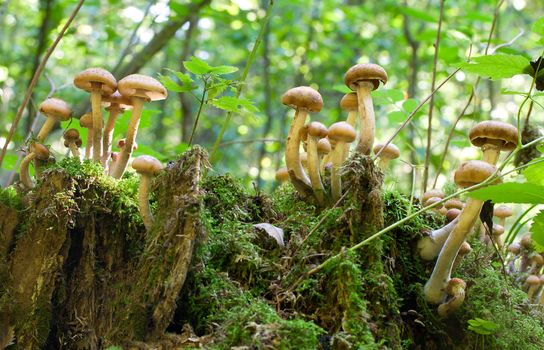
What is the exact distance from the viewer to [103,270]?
2.99 m

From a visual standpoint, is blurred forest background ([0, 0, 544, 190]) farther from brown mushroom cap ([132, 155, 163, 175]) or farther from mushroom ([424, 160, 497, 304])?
mushroom ([424, 160, 497, 304])

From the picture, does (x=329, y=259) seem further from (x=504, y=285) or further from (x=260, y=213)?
(x=504, y=285)

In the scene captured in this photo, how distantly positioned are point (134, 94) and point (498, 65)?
7.99ft

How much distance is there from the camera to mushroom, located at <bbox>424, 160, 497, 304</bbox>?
264cm

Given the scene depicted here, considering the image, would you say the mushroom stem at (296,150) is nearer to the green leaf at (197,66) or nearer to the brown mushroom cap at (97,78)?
the green leaf at (197,66)

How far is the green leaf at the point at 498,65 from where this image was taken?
266 centimetres

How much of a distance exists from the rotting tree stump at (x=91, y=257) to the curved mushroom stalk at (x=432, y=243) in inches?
59.8

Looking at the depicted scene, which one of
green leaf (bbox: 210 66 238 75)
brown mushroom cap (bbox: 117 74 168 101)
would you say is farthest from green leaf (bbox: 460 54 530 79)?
brown mushroom cap (bbox: 117 74 168 101)

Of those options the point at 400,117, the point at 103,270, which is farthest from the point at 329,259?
the point at 400,117

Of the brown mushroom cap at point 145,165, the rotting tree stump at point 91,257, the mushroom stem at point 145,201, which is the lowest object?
the rotting tree stump at point 91,257

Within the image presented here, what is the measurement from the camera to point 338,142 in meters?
3.35

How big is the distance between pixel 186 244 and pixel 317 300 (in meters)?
0.78

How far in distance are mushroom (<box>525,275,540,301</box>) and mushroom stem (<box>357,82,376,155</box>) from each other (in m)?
1.79

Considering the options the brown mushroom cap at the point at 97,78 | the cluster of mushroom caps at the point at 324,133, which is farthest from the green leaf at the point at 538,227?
the brown mushroom cap at the point at 97,78
